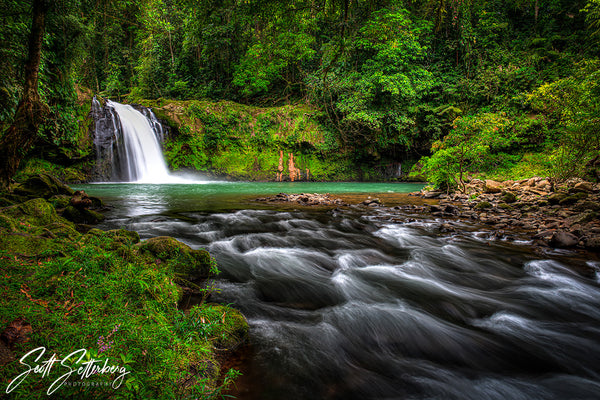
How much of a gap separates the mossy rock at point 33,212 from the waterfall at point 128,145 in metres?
13.8

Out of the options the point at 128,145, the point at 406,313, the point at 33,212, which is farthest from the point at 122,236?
the point at 128,145

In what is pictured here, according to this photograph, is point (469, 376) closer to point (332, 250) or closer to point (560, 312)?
point (560, 312)

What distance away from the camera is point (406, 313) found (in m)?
2.62

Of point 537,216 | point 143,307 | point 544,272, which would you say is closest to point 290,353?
point 143,307

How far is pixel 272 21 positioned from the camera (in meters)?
4.49

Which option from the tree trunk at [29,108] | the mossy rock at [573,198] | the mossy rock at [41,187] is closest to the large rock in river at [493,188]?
the mossy rock at [573,198]

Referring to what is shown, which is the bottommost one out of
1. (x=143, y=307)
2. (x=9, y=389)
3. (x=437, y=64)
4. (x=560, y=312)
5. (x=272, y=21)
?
(x=560, y=312)

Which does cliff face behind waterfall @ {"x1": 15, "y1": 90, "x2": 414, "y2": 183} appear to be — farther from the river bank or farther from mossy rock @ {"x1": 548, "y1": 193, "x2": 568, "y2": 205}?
the river bank

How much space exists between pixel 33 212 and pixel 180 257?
247 centimetres

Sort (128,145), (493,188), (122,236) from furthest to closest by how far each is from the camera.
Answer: (128,145) < (493,188) < (122,236)

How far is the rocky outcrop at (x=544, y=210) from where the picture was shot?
4.46 m

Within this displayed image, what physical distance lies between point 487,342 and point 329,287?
1.54 metres

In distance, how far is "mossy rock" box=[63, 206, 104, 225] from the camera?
4.77 metres

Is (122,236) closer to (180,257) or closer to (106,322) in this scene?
(180,257)
